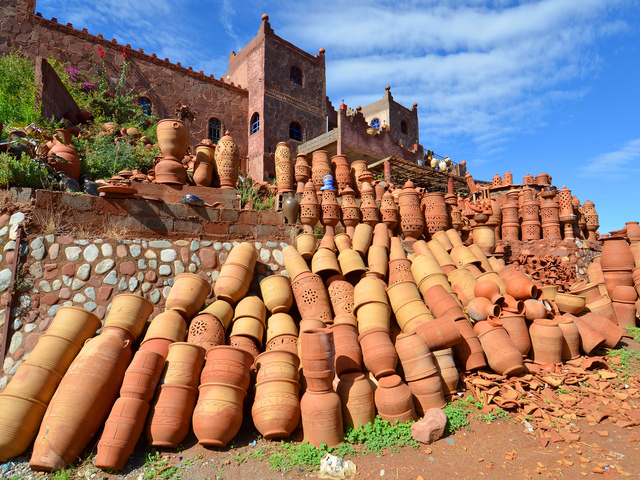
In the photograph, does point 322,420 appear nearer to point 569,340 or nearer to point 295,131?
point 569,340

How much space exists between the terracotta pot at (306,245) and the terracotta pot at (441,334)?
2.00m

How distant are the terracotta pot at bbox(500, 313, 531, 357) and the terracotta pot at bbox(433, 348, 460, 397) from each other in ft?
3.05

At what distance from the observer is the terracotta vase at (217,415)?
9.46 ft

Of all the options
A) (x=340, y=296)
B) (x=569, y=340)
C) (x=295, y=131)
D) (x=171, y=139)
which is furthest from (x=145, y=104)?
(x=569, y=340)

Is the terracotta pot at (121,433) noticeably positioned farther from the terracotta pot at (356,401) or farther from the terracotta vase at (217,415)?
the terracotta pot at (356,401)

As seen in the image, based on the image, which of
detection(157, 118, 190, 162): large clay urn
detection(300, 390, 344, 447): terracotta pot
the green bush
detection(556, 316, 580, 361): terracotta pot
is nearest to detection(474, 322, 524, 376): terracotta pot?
detection(556, 316, 580, 361): terracotta pot

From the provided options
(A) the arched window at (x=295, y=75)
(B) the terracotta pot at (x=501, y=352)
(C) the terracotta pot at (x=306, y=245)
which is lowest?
(B) the terracotta pot at (x=501, y=352)

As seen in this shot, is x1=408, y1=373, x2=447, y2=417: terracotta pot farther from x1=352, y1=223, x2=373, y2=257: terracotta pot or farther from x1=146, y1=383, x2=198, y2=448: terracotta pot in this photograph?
x1=352, y1=223, x2=373, y2=257: terracotta pot

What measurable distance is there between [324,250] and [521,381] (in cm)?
266

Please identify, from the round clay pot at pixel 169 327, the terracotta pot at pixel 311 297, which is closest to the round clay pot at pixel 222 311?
the round clay pot at pixel 169 327

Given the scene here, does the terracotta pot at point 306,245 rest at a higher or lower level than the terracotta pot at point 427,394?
higher

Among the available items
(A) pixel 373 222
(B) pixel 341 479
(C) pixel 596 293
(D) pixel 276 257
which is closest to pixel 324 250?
(D) pixel 276 257

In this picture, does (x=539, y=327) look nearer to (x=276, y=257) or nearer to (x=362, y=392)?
(x=362, y=392)

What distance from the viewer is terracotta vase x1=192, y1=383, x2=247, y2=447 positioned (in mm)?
2885
